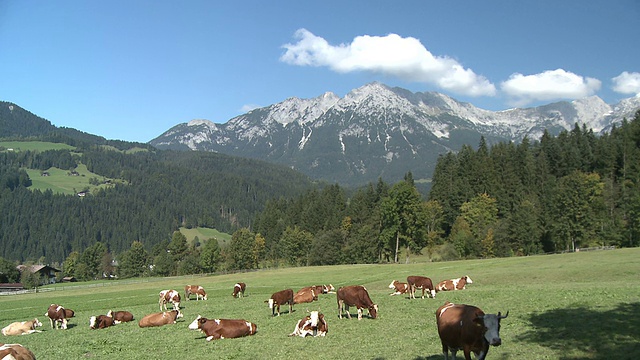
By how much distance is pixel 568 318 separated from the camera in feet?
57.0

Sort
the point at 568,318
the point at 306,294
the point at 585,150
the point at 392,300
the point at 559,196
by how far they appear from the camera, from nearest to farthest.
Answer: the point at 568,318 < the point at 392,300 < the point at 306,294 < the point at 559,196 < the point at 585,150

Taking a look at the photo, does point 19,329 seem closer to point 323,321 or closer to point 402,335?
point 323,321

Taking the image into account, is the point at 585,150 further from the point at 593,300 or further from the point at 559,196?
the point at 593,300

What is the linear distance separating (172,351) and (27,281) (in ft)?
446

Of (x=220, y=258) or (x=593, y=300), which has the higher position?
(x=593, y=300)

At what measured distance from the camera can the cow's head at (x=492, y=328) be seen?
11.7 meters

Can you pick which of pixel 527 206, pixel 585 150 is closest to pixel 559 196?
pixel 527 206

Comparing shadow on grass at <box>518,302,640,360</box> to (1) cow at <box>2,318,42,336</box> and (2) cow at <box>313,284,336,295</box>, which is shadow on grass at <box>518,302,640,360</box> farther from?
(1) cow at <box>2,318,42,336</box>

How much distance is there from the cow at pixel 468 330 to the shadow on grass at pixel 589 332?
3138 mm

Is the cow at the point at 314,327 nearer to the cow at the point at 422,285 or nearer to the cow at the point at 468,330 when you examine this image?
the cow at the point at 468,330

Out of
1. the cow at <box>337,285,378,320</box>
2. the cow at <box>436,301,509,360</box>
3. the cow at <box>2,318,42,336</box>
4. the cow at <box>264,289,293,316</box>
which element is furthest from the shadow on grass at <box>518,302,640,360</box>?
the cow at <box>2,318,42,336</box>

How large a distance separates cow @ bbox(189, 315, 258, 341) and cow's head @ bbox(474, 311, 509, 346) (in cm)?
1285

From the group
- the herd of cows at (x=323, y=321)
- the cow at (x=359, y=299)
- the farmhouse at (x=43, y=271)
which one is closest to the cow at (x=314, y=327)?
the herd of cows at (x=323, y=321)

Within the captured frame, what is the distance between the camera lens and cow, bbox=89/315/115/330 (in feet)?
A: 86.4
